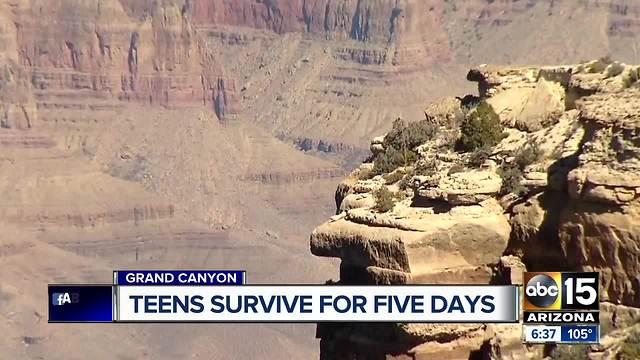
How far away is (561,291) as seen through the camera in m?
21.5

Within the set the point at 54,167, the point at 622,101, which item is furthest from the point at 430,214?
the point at 54,167

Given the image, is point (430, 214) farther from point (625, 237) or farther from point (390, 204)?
point (625, 237)

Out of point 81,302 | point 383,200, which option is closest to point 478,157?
point 383,200

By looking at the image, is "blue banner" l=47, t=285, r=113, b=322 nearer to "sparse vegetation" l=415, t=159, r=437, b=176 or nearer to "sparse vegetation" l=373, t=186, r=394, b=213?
"sparse vegetation" l=373, t=186, r=394, b=213

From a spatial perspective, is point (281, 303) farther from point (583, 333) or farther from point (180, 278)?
point (583, 333)

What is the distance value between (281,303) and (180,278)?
1.23m

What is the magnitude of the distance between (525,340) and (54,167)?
176m

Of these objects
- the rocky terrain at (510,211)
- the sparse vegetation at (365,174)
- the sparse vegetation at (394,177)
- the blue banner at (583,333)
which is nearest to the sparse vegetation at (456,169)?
the rocky terrain at (510,211)

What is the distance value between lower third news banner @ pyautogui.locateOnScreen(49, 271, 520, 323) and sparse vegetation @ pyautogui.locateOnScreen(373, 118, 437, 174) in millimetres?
6346

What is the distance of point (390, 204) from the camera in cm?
2567

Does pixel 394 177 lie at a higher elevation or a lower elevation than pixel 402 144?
lower

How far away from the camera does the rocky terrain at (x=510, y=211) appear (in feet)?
73.9

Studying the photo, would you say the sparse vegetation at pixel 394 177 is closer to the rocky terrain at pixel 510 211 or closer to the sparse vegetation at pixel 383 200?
the rocky terrain at pixel 510 211

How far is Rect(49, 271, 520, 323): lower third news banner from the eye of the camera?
2208 centimetres
